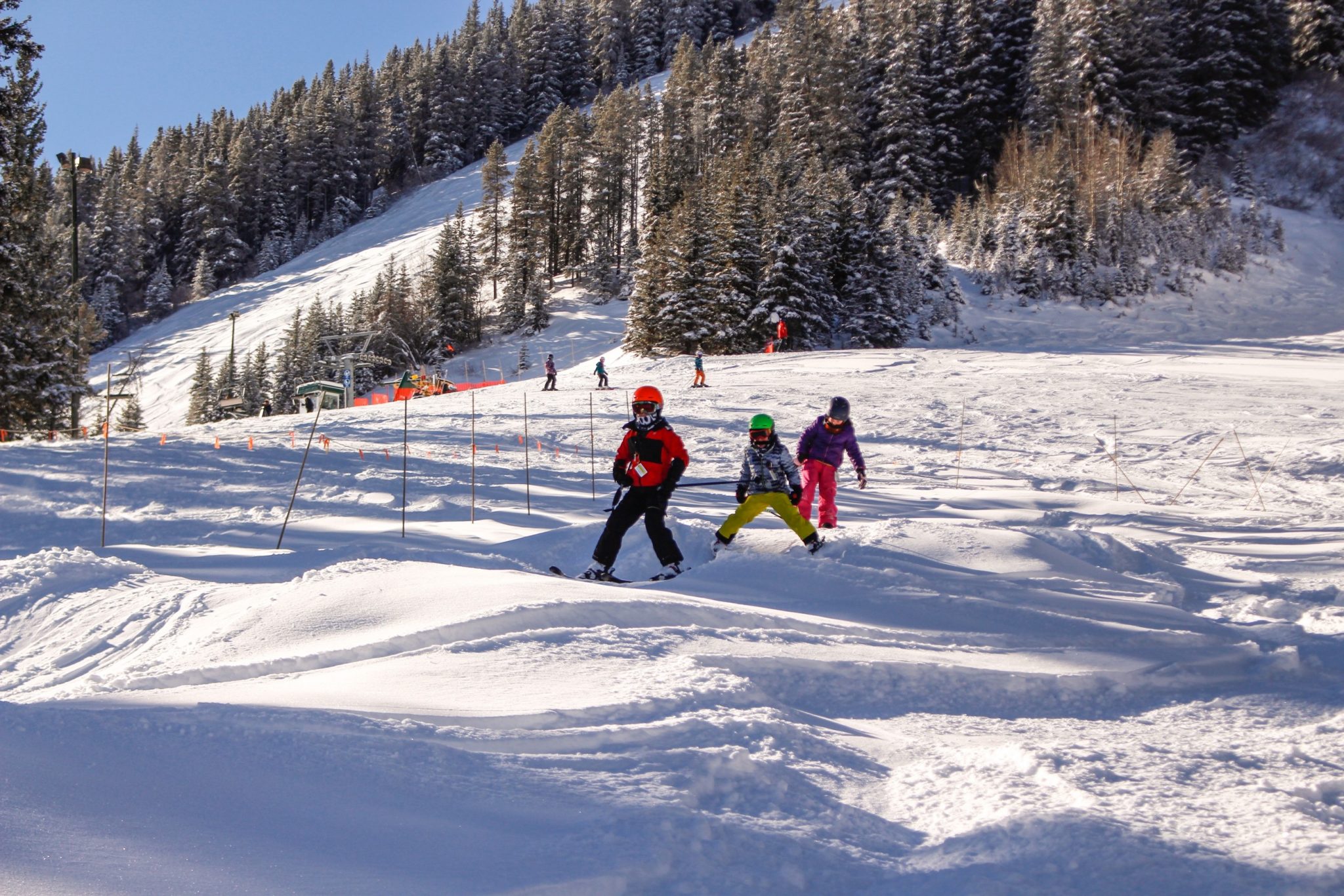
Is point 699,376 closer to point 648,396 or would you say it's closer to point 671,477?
point 648,396

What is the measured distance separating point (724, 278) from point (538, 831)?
34.9m

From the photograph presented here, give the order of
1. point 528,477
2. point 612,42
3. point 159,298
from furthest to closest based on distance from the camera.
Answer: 1. point 612,42
2. point 159,298
3. point 528,477

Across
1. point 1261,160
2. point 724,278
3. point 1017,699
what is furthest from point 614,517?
point 1261,160

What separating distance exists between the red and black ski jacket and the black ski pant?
10 cm

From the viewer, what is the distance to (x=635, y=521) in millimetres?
7164

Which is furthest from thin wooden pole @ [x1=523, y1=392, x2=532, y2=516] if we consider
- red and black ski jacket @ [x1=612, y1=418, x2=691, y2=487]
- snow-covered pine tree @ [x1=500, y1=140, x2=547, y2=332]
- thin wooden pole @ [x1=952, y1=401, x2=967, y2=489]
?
snow-covered pine tree @ [x1=500, y1=140, x2=547, y2=332]

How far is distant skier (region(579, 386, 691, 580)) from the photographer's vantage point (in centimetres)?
711

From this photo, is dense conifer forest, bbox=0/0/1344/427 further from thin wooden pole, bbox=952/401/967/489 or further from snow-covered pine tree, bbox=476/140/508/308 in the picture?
thin wooden pole, bbox=952/401/967/489

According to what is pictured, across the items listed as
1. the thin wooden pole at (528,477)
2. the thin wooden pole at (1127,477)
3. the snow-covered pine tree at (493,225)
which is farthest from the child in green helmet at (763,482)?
the snow-covered pine tree at (493,225)

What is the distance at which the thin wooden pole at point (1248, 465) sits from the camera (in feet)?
41.5

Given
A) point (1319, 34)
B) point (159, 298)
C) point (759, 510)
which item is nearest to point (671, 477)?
point (759, 510)

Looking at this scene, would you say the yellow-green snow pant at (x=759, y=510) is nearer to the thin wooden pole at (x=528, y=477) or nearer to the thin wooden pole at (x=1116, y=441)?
the thin wooden pole at (x=528, y=477)

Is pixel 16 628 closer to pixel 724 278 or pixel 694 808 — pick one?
pixel 694 808

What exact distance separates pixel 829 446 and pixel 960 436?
9.79 meters
